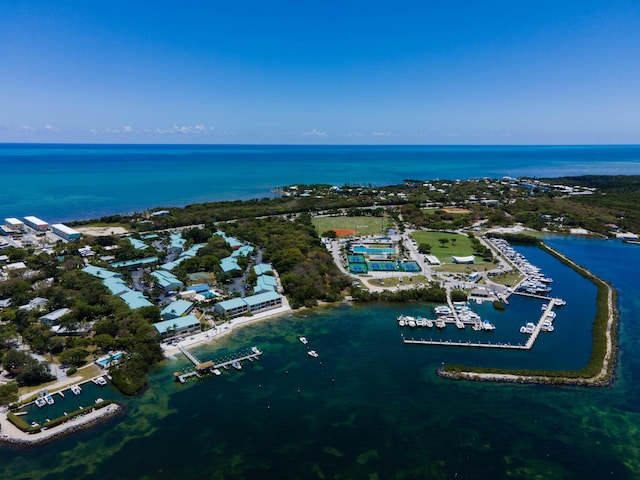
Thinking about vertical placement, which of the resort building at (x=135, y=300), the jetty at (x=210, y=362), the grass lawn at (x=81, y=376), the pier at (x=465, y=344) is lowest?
the grass lawn at (x=81, y=376)

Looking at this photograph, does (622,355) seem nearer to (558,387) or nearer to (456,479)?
(558,387)

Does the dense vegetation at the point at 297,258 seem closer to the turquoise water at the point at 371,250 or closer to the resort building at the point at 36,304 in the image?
the turquoise water at the point at 371,250

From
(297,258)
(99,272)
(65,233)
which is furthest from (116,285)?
(65,233)

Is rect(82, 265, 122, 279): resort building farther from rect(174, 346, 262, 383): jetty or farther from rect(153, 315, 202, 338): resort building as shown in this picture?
rect(174, 346, 262, 383): jetty

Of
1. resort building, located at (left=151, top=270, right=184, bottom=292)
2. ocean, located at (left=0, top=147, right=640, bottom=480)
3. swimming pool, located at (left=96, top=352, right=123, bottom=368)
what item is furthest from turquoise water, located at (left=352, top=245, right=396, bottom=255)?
swimming pool, located at (left=96, top=352, right=123, bottom=368)

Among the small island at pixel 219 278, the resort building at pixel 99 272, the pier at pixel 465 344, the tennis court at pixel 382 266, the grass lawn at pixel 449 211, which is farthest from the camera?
the grass lawn at pixel 449 211

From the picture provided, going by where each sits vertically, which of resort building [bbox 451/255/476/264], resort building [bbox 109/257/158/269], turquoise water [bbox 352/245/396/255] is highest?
resort building [bbox 451/255/476/264]

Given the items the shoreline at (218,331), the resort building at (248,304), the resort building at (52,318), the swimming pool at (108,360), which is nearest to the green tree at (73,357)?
the swimming pool at (108,360)
